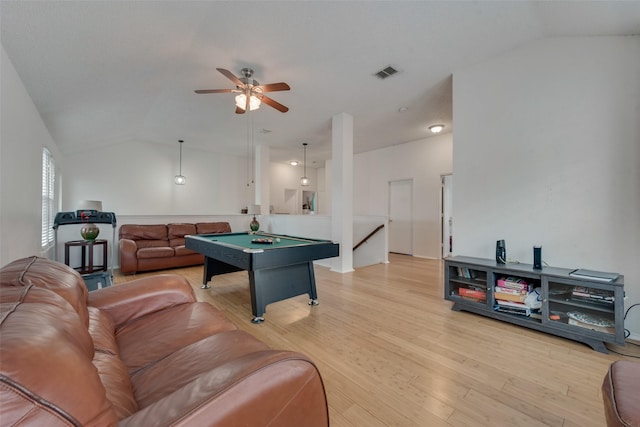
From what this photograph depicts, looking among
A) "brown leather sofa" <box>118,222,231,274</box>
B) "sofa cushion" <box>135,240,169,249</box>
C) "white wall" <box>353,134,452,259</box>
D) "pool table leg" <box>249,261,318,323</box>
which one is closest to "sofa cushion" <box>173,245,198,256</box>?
"brown leather sofa" <box>118,222,231,274</box>

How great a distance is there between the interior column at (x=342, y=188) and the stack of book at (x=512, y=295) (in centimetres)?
254

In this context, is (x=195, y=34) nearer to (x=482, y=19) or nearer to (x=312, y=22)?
(x=312, y=22)

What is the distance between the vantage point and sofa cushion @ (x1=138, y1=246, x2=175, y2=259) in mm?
4688

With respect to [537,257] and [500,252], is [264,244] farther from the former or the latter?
[537,257]

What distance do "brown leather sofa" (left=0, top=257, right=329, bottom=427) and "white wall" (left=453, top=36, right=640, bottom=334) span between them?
3060 mm

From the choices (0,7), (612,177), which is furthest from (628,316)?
(0,7)

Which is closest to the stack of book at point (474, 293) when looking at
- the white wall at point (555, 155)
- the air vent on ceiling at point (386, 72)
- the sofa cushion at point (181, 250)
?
the white wall at point (555, 155)

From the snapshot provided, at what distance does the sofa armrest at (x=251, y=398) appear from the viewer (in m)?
0.70

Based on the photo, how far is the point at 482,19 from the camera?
255cm

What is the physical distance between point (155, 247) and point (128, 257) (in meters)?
0.53

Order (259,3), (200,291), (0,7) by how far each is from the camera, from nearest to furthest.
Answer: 1. (0,7)
2. (259,3)
3. (200,291)

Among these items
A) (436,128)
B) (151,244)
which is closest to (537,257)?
(436,128)

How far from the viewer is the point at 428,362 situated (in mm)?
1978

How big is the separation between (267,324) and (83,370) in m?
2.17
